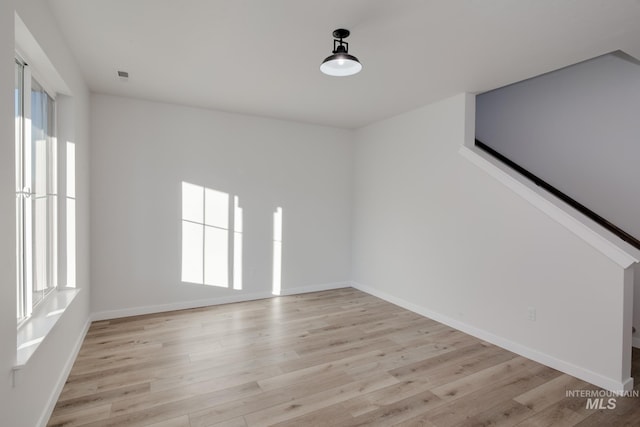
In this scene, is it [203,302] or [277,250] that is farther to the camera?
[277,250]

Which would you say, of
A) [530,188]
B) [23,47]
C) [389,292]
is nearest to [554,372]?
[530,188]

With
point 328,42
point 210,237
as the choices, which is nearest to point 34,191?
point 210,237

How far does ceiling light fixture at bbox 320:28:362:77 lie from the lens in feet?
7.03

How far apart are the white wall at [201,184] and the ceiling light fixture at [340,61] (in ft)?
8.17

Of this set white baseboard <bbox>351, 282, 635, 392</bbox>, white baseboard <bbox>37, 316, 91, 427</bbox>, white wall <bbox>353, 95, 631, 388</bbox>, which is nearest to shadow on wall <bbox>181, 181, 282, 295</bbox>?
white baseboard <bbox>37, 316, 91, 427</bbox>

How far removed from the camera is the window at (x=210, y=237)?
13.6ft

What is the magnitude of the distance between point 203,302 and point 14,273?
9.34ft

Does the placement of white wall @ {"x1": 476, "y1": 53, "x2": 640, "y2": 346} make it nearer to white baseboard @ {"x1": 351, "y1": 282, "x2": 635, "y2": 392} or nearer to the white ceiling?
the white ceiling

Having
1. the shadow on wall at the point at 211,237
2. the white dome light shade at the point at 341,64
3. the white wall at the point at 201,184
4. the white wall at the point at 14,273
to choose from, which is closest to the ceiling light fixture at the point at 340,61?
the white dome light shade at the point at 341,64

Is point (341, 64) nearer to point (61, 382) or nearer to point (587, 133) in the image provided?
point (61, 382)

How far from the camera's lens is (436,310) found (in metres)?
3.88

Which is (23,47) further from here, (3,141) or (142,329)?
(142,329)

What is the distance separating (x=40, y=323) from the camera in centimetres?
205

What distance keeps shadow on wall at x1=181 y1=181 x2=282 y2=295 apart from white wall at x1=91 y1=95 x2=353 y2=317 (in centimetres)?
9
